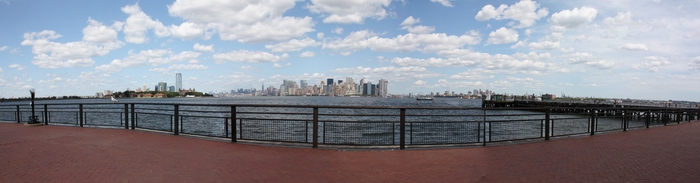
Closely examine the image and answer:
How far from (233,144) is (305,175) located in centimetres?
393

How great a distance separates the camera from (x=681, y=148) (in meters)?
9.62

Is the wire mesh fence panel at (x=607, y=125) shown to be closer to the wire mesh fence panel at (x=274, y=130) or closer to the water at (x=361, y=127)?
the water at (x=361, y=127)

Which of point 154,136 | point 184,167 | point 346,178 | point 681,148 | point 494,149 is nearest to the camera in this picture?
point 346,178

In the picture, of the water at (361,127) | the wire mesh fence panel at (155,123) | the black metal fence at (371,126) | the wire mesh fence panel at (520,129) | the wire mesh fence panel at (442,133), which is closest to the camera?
the black metal fence at (371,126)

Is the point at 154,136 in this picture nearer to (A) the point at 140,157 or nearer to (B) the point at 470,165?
(A) the point at 140,157

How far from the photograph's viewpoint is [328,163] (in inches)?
278

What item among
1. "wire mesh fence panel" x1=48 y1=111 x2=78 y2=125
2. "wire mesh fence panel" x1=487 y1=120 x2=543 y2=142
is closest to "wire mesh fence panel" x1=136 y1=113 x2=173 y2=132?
"wire mesh fence panel" x1=48 y1=111 x2=78 y2=125

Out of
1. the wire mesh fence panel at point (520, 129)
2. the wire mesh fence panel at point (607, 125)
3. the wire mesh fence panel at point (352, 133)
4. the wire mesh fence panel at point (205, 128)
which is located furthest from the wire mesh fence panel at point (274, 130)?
the wire mesh fence panel at point (607, 125)

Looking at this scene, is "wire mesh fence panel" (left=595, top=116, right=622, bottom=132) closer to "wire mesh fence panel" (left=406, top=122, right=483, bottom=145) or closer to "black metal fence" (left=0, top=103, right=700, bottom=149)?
"black metal fence" (left=0, top=103, right=700, bottom=149)

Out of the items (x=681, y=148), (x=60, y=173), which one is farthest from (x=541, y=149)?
(x=60, y=173)

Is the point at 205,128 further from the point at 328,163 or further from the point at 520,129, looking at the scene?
the point at 520,129

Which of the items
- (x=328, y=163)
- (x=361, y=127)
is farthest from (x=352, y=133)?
(x=328, y=163)

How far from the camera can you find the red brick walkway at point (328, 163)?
600 centimetres

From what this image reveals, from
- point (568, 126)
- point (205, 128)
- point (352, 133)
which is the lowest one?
point (205, 128)
